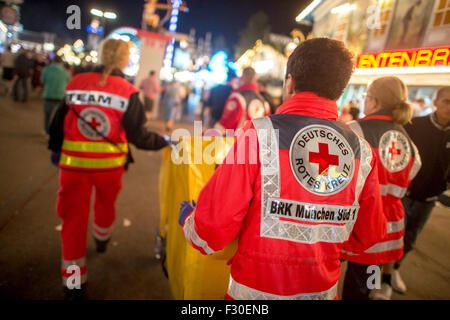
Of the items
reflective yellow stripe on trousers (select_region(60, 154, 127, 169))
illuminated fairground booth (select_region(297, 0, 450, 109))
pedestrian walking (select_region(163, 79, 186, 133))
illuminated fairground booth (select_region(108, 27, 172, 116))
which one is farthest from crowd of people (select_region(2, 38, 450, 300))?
illuminated fairground booth (select_region(108, 27, 172, 116))

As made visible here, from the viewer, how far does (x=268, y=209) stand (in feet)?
3.91

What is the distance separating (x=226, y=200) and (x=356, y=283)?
1603 millimetres

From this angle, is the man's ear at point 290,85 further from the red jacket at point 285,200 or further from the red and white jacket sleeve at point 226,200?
the red and white jacket sleeve at point 226,200

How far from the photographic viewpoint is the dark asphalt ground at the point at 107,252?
7.16 ft

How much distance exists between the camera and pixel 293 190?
119 cm

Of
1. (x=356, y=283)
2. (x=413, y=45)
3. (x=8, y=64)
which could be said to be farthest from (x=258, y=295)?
(x=8, y=64)

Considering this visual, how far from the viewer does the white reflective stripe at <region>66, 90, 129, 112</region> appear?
2316 millimetres

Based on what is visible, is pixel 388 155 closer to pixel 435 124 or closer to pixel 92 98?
pixel 435 124

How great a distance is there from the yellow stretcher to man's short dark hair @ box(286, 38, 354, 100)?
88 centimetres

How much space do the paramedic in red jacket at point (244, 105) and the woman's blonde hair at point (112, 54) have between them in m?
2.23

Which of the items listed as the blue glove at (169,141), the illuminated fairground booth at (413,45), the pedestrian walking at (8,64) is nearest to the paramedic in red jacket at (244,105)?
the illuminated fairground booth at (413,45)
